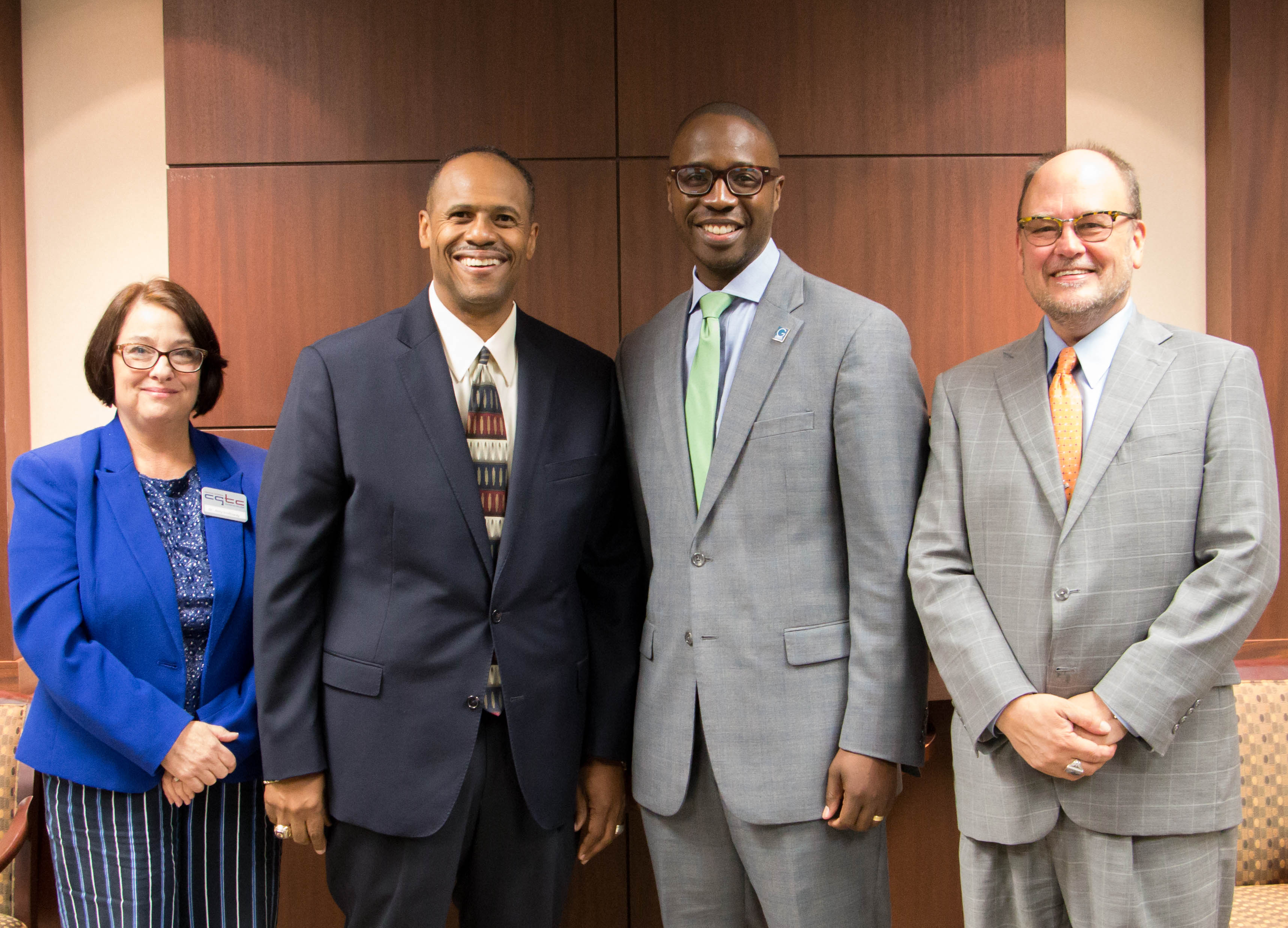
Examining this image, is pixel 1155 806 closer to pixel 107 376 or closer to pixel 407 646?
pixel 407 646

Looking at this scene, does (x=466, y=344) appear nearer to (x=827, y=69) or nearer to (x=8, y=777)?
(x=827, y=69)

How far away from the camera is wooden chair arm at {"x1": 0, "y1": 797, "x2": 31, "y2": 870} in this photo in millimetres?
2217

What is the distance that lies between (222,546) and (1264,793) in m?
2.82

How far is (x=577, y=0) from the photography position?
8.88ft

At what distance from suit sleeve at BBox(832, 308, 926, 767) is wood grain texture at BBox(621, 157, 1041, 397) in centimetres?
99

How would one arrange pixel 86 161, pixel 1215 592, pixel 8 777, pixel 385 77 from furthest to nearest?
pixel 86 161 < pixel 385 77 < pixel 8 777 < pixel 1215 592

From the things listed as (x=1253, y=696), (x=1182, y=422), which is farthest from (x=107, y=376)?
(x=1253, y=696)

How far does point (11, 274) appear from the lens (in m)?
3.00

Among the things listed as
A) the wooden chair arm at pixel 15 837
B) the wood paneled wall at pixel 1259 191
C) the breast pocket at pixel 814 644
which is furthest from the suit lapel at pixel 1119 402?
the wooden chair arm at pixel 15 837

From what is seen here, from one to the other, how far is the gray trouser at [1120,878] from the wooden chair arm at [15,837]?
89.5 inches

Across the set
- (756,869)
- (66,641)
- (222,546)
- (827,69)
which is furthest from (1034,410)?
(66,641)

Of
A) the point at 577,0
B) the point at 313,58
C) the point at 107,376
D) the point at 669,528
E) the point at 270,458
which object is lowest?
the point at 669,528

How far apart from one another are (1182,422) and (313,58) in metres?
2.50

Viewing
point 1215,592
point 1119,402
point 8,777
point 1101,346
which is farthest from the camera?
point 8,777
